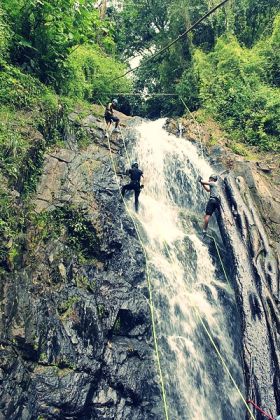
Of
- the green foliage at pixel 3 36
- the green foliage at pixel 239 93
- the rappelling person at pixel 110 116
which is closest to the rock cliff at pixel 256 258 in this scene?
the green foliage at pixel 239 93

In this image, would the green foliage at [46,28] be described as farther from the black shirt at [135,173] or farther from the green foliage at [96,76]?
the black shirt at [135,173]

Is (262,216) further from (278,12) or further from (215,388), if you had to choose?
(278,12)

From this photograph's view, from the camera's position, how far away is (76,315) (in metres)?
8.59

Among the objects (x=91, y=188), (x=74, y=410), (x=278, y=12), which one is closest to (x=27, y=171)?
(x=91, y=188)

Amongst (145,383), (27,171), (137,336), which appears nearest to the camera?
(145,383)

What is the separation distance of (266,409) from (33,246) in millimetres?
6152

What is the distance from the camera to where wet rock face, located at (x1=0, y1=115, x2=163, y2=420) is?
7422mm

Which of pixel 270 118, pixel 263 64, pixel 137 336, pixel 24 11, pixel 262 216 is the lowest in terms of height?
pixel 137 336

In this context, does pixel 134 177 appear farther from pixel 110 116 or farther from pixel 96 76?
pixel 96 76

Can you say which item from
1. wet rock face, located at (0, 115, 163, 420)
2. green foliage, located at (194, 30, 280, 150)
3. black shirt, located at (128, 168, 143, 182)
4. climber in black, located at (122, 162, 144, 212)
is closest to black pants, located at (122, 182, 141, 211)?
climber in black, located at (122, 162, 144, 212)

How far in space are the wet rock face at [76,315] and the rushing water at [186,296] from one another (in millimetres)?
572

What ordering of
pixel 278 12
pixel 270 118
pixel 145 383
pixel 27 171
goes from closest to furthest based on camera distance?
1. pixel 145 383
2. pixel 27 171
3. pixel 270 118
4. pixel 278 12

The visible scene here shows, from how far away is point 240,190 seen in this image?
1218cm

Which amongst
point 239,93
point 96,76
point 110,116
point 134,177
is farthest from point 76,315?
point 239,93
